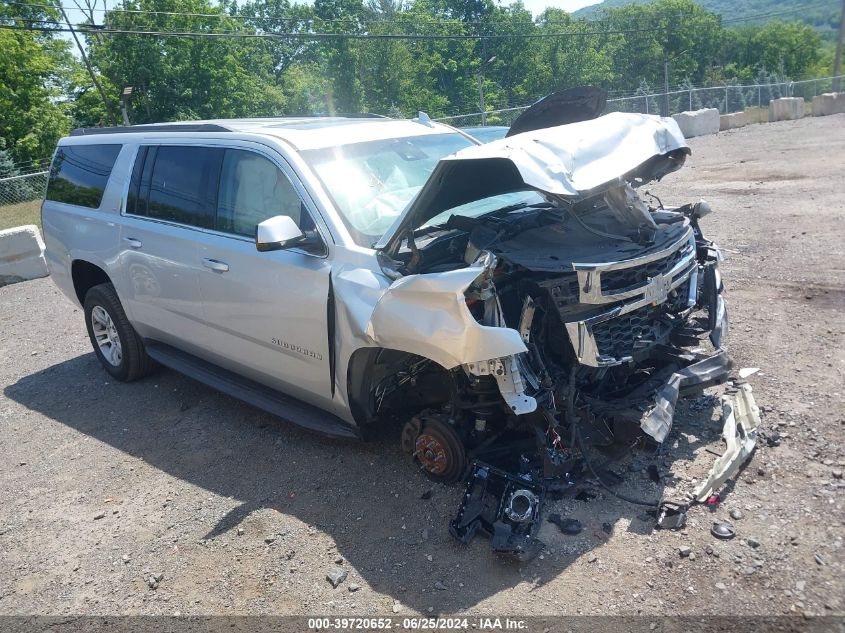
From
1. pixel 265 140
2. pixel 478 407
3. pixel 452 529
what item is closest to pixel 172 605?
pixel 452 529

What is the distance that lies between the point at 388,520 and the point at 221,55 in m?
38.6

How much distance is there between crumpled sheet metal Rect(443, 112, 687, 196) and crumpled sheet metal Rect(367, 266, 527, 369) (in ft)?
1.84

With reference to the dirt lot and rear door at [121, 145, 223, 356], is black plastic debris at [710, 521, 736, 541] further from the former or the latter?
rear door at [121, 145, 223, 356]

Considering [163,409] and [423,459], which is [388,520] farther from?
[163,409]

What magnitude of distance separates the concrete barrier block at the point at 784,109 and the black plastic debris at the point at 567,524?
29102 millimetres

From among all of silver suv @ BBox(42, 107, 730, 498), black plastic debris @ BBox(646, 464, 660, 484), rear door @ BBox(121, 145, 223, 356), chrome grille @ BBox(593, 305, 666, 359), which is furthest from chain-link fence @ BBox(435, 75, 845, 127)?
black plastic debris @ BBox(646, 464, 660, 484)

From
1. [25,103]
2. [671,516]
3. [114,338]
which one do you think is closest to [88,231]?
[114,338]

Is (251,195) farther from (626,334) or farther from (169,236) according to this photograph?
(626,334)

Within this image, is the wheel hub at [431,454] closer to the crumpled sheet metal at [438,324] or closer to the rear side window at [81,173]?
the crumpled sheet metal at [438,324]

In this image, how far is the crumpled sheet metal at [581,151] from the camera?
10.4ft

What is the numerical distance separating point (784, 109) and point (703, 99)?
3.62m

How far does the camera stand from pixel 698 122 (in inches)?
950

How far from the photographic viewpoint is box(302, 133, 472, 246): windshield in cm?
388

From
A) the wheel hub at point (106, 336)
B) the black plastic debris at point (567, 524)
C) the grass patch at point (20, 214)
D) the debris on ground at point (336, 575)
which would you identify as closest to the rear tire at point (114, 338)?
the wheel hub at point (106, 336)
